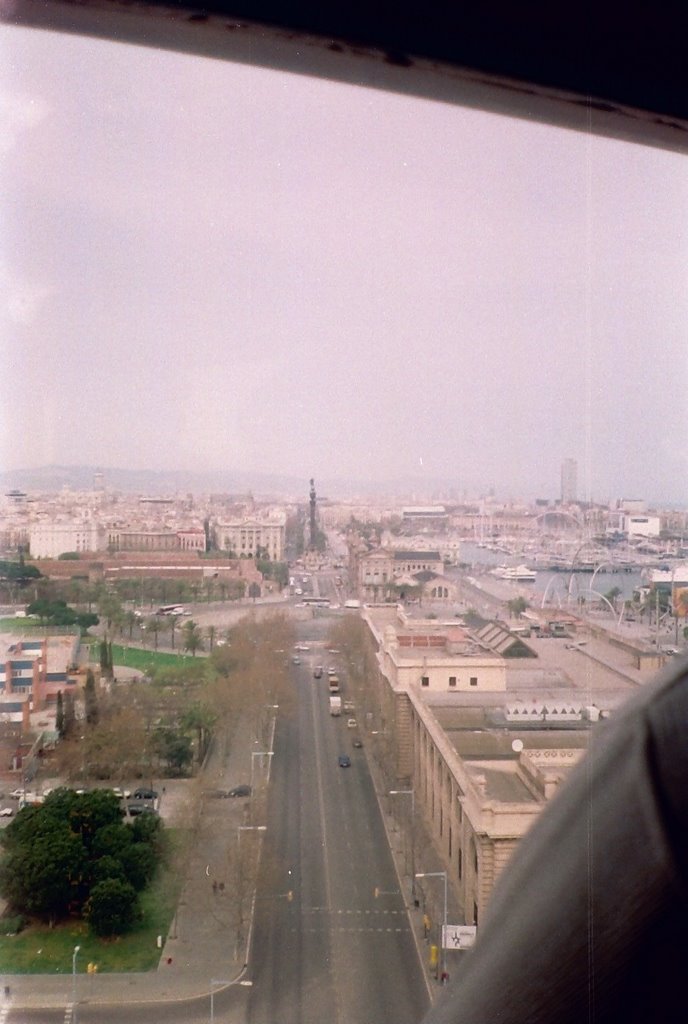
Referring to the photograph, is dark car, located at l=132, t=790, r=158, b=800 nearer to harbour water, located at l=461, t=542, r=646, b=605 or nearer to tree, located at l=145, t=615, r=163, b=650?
tree, located at l=145, t=615, r=163, b=650

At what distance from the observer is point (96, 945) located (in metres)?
1.22

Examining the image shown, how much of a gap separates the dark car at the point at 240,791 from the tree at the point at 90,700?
0.25 metres

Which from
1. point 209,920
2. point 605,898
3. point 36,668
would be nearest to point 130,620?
point 36,668

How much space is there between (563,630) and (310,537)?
484 mm

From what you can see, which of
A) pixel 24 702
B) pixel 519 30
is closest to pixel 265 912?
pixel 24 702

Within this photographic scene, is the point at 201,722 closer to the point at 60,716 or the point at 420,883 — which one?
the point at 60,716

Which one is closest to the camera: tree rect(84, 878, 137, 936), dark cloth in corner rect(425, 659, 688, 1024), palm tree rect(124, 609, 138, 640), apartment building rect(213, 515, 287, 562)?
dark cloth in corner rect(425, 659, 688, 1024)

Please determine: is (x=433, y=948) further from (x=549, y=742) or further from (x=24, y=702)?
(x=24, y=702)

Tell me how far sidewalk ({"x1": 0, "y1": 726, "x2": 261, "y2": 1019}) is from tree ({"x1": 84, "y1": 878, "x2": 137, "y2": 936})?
63 mm

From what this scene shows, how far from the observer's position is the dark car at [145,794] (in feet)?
4.21

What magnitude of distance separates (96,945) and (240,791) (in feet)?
0.98

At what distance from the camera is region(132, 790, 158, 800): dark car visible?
1.28 metres

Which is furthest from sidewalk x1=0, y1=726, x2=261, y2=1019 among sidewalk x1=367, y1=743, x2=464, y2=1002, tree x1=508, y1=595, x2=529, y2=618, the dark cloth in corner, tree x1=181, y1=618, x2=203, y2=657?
the dark cloth in corner

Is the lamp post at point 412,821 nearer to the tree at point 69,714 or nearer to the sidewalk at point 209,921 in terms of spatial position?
the sidewalk at point 209,921
